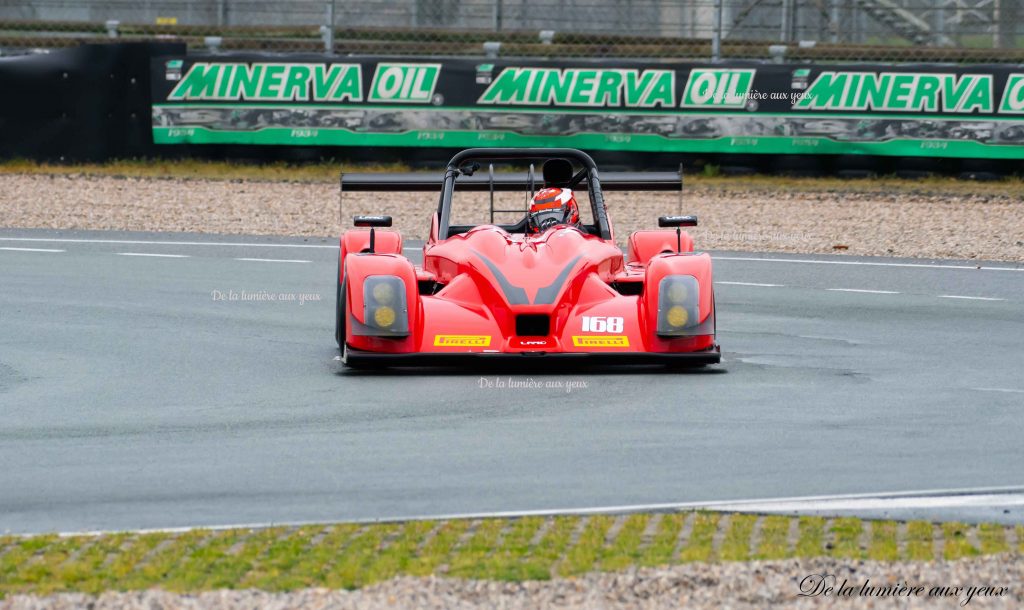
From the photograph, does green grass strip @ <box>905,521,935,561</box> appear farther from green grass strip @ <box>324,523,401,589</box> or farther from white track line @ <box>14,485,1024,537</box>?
green grass strip @ <box>324,523,401,589</box>

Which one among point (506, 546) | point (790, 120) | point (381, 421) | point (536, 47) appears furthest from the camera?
point (536, 47)

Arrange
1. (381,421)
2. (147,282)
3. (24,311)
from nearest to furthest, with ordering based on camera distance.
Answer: (381,421)
(24,311)
(147,282)

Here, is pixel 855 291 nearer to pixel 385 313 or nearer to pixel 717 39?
pixel 385 313

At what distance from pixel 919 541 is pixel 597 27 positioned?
16.7 metres

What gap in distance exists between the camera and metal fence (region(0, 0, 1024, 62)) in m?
20.8

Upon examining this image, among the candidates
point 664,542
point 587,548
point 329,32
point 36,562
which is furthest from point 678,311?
point 329,32

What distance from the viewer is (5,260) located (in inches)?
568

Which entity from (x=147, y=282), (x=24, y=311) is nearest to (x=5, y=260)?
(x=147, y=282)

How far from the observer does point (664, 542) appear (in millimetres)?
5531

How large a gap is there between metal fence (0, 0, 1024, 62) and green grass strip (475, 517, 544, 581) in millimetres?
15997

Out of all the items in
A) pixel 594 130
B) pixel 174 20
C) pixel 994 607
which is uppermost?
pixel 174 20

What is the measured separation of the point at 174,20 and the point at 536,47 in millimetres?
5574

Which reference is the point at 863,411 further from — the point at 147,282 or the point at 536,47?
the point at 536,47

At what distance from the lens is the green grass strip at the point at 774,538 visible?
17.6ft
